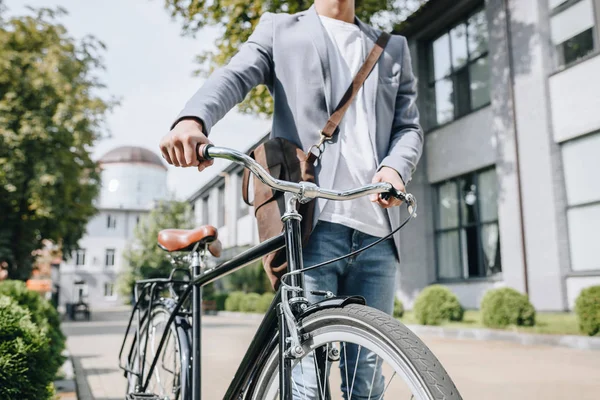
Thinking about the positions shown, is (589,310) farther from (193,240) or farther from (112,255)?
(112,255)

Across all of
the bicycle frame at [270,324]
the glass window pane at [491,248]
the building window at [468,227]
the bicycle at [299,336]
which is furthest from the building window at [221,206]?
the bicycle frame at [270,324]

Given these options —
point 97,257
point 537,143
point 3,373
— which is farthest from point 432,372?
point 97,257

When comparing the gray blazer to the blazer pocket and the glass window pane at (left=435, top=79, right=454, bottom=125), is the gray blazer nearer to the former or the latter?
the blazer pocket

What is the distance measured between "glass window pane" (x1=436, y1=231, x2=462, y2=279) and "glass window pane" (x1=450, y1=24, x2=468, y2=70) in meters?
4.48

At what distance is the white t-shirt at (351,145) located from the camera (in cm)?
204

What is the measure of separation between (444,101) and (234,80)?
48.8 feet

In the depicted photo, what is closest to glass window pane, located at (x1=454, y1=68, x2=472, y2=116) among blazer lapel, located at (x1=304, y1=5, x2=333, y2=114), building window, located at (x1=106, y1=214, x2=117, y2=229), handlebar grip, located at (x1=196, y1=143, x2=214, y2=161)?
blazer lapel, located at (x1=304, y1=5, x2=333, y2=114)

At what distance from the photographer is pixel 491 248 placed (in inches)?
556

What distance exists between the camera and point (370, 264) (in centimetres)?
211

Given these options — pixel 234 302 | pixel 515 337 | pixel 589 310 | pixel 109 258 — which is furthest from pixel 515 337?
pixel 109 258

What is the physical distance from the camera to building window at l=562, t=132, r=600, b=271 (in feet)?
37.1

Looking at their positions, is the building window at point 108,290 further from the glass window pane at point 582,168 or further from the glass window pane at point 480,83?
the glass window pane at point 582,168

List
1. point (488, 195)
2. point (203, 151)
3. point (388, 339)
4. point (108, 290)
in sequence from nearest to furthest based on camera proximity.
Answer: point (388, 339), point (203, 151), point (488, 195), point (108, 290)

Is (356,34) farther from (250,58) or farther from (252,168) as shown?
(252,168)
